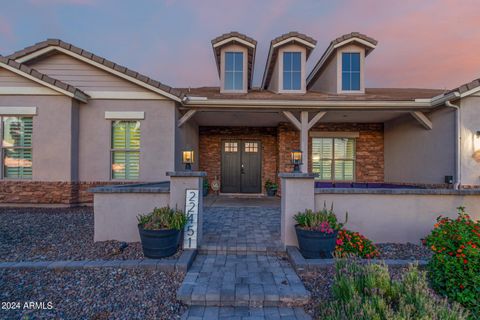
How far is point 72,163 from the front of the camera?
20.0 ft

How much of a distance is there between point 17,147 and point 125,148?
2.77m

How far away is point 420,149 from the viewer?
22.9 ft

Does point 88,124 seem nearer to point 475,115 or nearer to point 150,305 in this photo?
point 150,305

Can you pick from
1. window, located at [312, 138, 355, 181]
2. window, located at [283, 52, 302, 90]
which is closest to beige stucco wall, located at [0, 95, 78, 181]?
window, located at [283, 52, 302, 90]

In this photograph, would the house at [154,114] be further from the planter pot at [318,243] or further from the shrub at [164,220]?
the planter pot at [318,243]

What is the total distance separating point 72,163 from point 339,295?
6.98 meters

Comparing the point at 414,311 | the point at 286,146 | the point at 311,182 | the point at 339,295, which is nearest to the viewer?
the point at 414,311

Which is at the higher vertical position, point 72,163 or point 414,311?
point 72,163

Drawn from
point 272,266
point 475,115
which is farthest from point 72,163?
point 475,115

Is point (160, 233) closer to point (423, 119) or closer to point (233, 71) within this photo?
point (233, 71)

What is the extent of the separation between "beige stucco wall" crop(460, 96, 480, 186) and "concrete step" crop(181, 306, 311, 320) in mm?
6381

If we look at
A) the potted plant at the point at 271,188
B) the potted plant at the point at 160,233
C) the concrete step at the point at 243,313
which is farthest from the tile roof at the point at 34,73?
the potted plant at the point at 271,188

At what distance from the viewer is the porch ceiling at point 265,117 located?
7130mm

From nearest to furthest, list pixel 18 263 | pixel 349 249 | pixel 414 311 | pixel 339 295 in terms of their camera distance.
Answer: pixel 414 311, pixel 339 295, pixel 18 263, pixel 349 249
